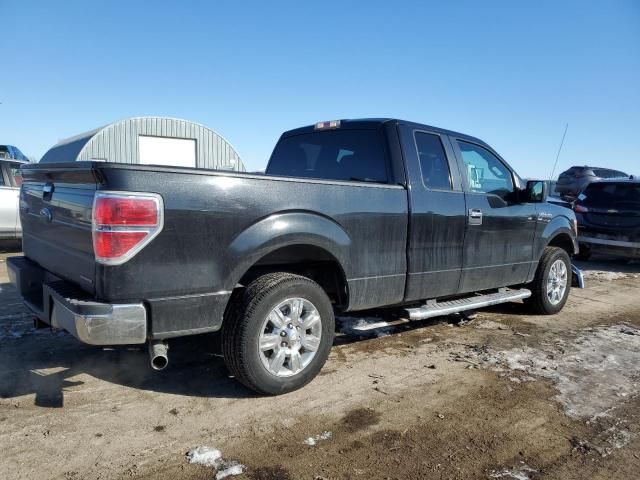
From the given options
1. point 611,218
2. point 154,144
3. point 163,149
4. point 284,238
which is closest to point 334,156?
point 284,238

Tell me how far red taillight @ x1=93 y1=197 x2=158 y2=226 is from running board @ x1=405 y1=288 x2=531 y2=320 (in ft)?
7.69

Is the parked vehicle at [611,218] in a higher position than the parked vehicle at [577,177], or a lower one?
lower

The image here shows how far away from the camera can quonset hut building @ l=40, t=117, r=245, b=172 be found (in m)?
25.6

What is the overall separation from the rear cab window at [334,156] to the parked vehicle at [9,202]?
6.37 m

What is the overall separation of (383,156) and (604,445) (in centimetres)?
252

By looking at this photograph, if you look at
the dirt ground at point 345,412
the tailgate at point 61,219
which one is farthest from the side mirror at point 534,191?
the tailgate at point 61,219

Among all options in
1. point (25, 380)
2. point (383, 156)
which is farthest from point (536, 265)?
point (25, 380)

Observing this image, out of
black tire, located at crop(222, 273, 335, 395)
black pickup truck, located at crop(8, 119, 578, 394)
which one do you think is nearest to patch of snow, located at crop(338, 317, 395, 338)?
black pickup truck, located at crop(8, 119, 578, 394)

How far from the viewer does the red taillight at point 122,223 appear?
8.95 feet

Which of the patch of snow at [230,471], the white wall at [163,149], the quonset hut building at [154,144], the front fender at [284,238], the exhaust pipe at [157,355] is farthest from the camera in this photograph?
the white wall at [163,149]

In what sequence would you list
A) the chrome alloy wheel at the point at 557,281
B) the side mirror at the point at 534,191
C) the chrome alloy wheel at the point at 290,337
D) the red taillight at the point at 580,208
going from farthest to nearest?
1. the red taillight at the point at 580,208
2. the chrome alloy wheel at the point at 557,281
3. the side mirror at the point at 534,191
4. the chrome alloy wheel at the point at 290,337

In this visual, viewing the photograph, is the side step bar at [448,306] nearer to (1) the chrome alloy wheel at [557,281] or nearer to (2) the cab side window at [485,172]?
(1) the chrome alloy wheel at [557,281]

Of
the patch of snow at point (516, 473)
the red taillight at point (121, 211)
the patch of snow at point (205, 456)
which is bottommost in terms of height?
the patch of snow at point (516, 473)

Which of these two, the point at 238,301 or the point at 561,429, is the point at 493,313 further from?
the point at 238,301
